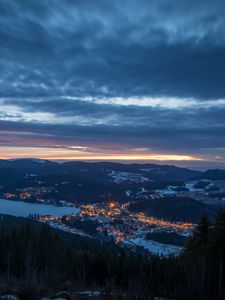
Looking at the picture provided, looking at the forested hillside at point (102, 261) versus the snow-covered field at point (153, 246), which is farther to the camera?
the snow-covered field at point (153, 246)

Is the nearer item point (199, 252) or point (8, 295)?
point (8, 295)

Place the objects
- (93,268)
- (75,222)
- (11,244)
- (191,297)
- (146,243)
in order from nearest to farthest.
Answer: (191,297), (93,268), (11,244), (146,243), (75,222)

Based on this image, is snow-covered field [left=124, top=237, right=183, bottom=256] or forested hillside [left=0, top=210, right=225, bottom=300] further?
snow-covered field [left=124, top=237, right=183, bottom=256]

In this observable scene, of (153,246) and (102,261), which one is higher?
(102,261)

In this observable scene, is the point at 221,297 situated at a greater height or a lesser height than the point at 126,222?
greater

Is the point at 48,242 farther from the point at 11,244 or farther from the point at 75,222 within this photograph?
the point at 75,222

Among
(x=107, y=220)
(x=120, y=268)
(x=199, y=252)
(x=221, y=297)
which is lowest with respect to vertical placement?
(x=107, y=220)

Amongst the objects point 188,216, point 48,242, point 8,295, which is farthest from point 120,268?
point 188,216

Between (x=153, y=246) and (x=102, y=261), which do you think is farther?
(x=153, y=246)

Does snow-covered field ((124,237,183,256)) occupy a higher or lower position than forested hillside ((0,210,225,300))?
lower

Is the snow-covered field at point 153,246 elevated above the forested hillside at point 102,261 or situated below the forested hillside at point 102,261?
below

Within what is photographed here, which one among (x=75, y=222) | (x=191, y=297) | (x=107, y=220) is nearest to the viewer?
(x=191, y=297)
